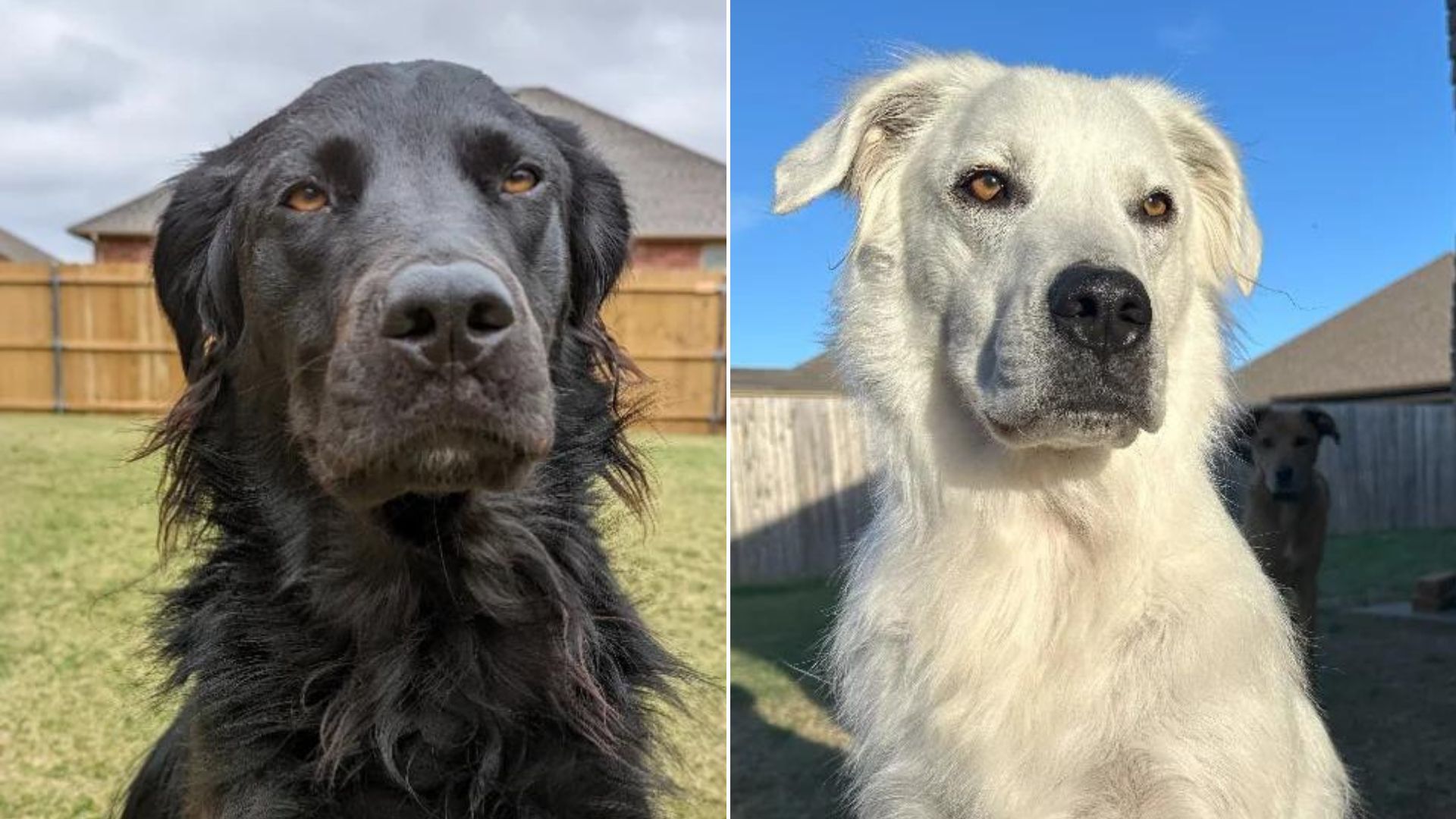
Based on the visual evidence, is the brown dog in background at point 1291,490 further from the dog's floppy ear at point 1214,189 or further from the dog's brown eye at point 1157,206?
the dog's brown eye at point 1157,206

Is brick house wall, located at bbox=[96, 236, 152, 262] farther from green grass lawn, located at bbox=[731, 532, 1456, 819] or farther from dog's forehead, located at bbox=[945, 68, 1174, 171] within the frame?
dog's forehead, located at bbox=[945, 68, 1174, 171]

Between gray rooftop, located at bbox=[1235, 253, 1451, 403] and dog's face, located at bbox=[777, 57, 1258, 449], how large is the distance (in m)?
15.6

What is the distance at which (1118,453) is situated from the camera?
7.28 ft

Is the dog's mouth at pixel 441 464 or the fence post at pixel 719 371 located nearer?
the dog's mouth at pixel 441 464

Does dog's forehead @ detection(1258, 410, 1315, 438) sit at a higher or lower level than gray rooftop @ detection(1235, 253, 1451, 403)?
lower

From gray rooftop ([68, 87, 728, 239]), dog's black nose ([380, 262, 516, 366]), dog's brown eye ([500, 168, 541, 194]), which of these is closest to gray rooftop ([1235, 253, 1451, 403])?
gray rooftop ([68, 87, 728, 239])

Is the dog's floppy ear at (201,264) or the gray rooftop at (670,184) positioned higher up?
the gray rooftop at (670,184)

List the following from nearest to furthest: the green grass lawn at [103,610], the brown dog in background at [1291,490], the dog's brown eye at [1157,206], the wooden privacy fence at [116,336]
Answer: the dog's brown eye at [1157,206] → the green grass lawn at [103,610] → the brown dog in background at [1291,490] → the wooden privacy fence at [116,336]

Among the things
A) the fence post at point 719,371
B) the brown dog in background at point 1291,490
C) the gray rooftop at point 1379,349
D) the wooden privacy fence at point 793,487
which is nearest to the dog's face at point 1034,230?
the brown dog in background at point 1291,490

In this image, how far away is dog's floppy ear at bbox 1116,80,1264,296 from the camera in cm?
244

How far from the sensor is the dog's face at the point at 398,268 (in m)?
1.51

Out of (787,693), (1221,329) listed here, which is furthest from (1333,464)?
(1221,329)

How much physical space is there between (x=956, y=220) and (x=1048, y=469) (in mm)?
521

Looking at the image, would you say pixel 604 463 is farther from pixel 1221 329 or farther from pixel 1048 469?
pixel 1221 329
